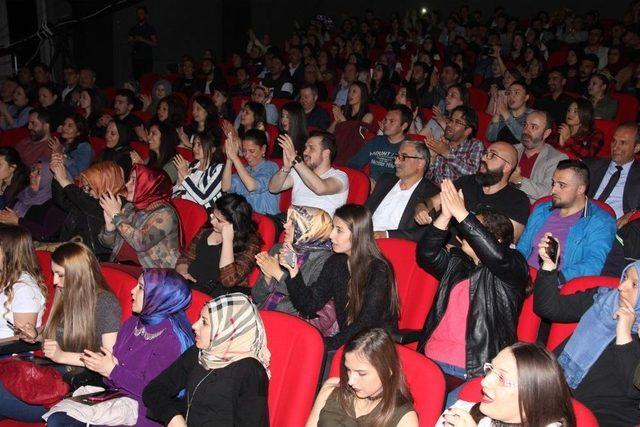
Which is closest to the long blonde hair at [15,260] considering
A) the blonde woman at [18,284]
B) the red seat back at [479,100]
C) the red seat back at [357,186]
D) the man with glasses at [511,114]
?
the blonde woman at [18,284]

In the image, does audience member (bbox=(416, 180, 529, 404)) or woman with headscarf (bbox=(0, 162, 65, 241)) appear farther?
woman with headscarf (bbox=(0, 162, 65, 241))

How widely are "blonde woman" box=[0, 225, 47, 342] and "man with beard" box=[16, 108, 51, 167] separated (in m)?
2.81

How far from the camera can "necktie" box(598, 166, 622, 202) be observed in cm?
463

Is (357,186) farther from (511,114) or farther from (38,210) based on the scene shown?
(38,210)

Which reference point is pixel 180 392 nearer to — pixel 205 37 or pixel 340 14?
pixel 205 37

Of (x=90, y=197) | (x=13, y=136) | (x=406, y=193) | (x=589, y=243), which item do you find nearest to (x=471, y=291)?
(x=589, y=243)

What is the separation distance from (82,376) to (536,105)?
5698 mm

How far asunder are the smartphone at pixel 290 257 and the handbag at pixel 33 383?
1.07m

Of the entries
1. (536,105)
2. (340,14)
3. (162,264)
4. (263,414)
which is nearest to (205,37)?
(340,14)

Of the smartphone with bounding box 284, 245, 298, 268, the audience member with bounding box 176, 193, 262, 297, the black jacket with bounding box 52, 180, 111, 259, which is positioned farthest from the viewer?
the black jacket with bounding box 52, 180, 111, 259

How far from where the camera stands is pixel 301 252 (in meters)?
3.43

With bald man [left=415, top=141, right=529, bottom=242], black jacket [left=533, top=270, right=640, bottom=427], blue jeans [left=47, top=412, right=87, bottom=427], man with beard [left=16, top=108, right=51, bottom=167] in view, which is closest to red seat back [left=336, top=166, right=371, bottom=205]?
bald man [left=415, top=141, right=529, bottom=242]

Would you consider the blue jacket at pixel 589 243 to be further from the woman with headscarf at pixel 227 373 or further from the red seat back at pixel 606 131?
the red seat back at pixel 606 131

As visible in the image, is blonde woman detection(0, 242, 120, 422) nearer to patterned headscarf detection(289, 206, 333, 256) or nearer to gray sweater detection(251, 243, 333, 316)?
gray sweater detection(251, 243, 333, 316)
